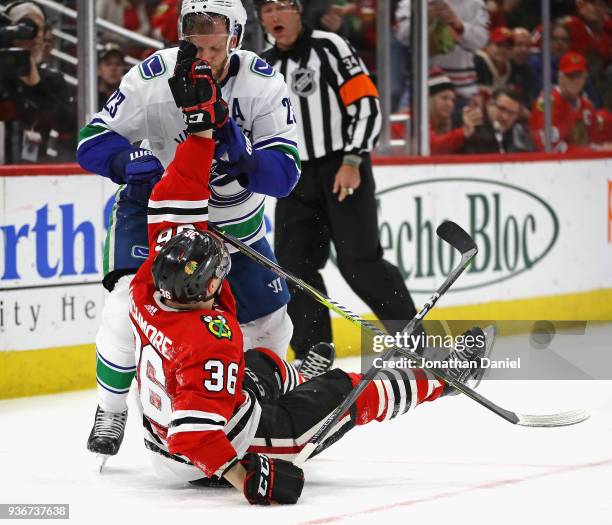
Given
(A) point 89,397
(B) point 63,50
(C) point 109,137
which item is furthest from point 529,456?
(B) point 63,50

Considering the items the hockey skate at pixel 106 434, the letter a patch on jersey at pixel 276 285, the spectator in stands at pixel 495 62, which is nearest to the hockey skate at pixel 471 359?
the letter a patch on jersey at pixel 276 285

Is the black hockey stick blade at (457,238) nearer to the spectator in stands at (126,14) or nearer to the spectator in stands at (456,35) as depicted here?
the spectator in stands at (126,14)

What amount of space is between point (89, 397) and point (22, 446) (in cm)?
95

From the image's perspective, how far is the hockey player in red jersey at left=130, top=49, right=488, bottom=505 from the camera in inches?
118

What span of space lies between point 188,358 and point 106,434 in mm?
675

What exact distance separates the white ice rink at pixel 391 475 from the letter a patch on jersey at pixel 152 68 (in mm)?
984

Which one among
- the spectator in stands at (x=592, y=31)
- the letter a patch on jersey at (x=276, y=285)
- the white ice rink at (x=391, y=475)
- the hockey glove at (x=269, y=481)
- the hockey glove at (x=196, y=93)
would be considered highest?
the spectator in stands at (x=592, y=31)

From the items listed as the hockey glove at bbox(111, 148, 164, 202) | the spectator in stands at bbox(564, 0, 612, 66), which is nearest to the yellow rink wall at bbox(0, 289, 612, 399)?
the spectator in stands at bbox(564, 0, 612, 66)

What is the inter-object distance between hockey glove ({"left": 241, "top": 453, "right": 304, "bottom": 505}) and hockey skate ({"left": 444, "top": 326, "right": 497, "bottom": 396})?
69cm

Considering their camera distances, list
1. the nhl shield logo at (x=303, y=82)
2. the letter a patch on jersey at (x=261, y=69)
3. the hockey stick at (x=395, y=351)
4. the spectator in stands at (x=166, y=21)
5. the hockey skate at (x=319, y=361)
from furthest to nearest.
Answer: the spectator in stands at (x=166, y=21) < the nhl shield logo at (x=303, y=82) < the hockey skate at (x=319, y=361) < the letter a patch on jersey at (x=261, y=69) < the hockey stick at (x=395, y=351)

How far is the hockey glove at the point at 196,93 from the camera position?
323 centimetres

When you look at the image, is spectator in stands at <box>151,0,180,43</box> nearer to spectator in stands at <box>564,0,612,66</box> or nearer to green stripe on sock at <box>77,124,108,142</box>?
green stripe on sock at <box>77,124,108,142</box>

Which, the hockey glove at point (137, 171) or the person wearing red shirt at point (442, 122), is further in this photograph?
the person wearing red shirt at point (442, 122)

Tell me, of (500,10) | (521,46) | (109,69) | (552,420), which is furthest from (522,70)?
(552,420)
